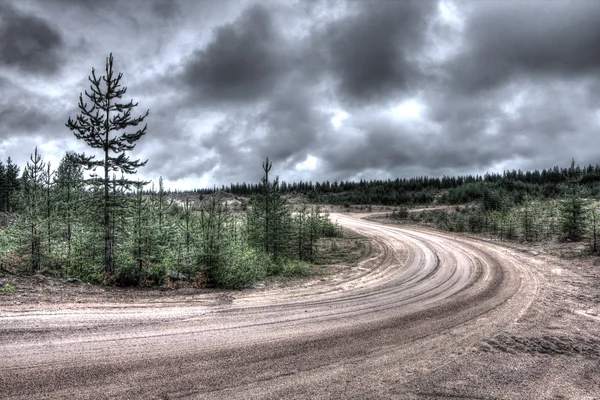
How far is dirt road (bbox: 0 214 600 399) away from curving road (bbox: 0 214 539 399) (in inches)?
1.1

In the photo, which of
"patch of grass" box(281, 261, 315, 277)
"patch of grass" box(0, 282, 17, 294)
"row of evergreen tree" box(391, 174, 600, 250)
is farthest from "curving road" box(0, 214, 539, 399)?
"row of evergreen tree" box(391, 174, 600, 250)

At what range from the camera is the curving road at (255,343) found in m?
4.61

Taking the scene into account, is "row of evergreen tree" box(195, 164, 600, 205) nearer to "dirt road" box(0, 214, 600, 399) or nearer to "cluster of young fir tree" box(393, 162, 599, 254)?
"cluster of young fir tree" box(393, 162, 599, 254)

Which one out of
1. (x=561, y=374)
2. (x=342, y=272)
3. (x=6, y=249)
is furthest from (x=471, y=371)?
(x=6, y=249)

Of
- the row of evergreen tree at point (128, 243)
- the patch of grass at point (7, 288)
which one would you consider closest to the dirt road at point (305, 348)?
the patch of grass at point (7, 288)

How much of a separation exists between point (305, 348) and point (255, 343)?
100 cm

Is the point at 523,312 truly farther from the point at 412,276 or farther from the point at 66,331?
the point at 66,331

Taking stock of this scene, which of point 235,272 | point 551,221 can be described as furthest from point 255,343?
point 551,221

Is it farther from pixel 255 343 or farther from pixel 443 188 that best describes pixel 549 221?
pixel 443 188

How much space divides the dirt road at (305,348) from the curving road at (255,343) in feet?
0.09

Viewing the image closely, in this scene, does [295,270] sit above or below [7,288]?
below

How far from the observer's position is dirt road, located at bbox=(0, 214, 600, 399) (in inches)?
183

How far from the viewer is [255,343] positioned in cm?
630

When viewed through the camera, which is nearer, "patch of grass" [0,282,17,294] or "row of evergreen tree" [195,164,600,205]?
"patch of grass" [0,282,17,294]
